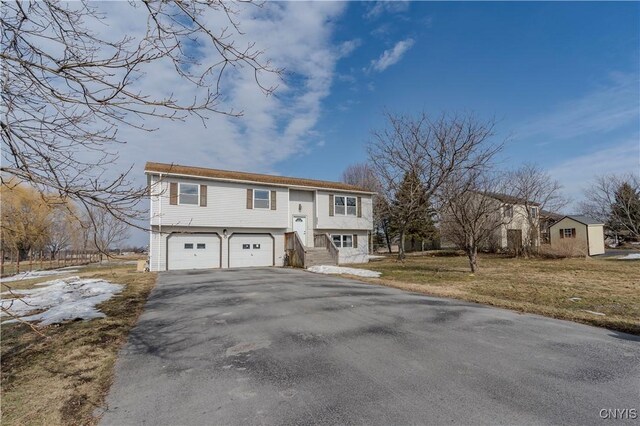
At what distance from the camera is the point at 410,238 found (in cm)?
3784

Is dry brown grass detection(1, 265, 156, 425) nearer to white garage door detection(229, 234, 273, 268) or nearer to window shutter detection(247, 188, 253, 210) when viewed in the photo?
white garage door detection(229, 234, 273, 268)

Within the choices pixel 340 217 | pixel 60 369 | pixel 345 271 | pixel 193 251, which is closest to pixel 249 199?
pixel 193 251

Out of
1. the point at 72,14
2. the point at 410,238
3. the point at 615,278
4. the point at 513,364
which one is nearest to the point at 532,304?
the point at 513,364

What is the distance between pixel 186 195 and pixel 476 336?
15882 mm

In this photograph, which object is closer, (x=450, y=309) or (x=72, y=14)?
(x=72, y=14)

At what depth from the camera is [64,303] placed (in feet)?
28.4

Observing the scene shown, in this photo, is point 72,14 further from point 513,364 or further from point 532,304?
point 532,304

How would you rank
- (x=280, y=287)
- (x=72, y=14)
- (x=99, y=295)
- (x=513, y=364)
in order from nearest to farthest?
1. (x=72, y=14)
2. (x=513, y=364)
3. (x=99, y=295)
4. (x=280, y=287)

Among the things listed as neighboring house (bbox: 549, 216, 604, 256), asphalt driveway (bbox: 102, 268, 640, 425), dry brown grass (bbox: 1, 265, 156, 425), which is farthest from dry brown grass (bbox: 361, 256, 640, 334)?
neighboring house (bbox: 549, 216, 604, 256)

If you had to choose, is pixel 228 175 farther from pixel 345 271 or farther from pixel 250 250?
pixel 345 271

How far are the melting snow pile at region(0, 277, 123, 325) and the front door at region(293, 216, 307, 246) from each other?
11161 mm

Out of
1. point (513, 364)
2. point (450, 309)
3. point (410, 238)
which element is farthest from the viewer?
point (410, 238)

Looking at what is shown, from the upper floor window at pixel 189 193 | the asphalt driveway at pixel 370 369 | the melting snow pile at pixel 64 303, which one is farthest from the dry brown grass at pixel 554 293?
the upper floor window at pixel 189 193

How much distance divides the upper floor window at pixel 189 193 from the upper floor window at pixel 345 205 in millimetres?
8733
